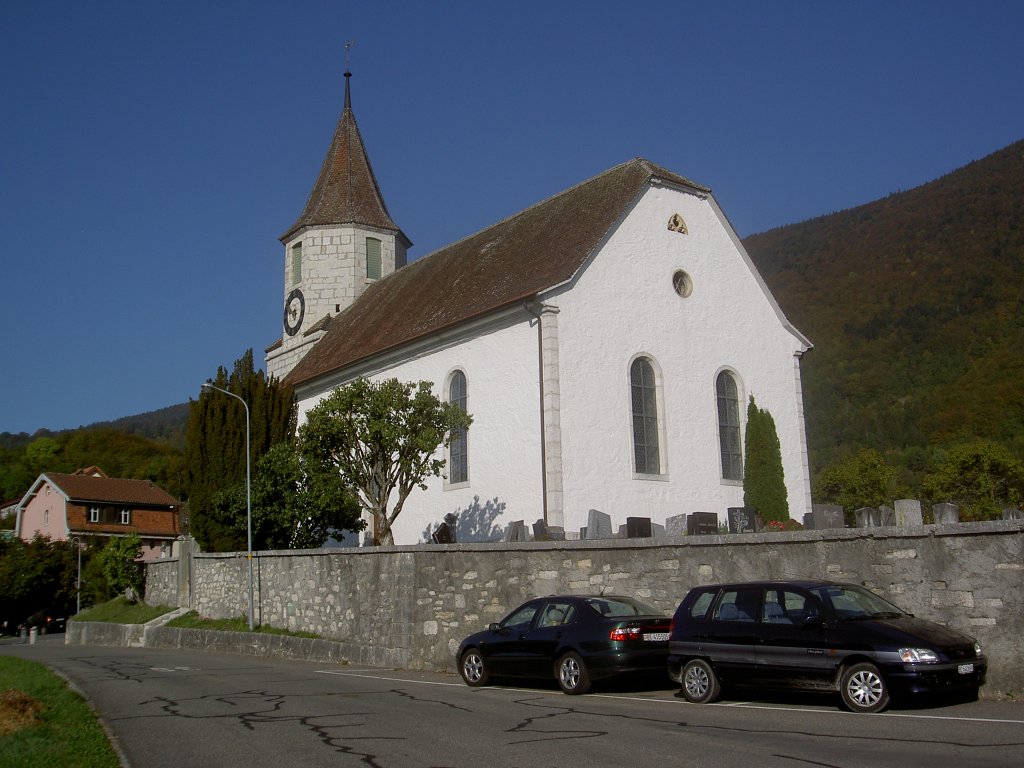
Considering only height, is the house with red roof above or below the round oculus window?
below

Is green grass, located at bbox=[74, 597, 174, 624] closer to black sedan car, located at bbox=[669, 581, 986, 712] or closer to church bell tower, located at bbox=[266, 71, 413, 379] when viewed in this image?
church bell tower, located at bbox=[266, 71, 413, 379]

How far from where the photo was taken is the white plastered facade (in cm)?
2344

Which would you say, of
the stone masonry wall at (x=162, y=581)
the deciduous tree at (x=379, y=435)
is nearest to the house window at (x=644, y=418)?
the deciduous tree at (x=379, y=435)

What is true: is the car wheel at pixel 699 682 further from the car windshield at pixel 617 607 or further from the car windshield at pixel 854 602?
the car windshield at pixel 854 602

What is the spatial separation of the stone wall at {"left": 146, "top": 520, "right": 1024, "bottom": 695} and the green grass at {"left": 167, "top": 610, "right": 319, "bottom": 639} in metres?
0.27

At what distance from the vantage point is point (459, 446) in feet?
88.0

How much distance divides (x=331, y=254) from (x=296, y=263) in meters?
2.13

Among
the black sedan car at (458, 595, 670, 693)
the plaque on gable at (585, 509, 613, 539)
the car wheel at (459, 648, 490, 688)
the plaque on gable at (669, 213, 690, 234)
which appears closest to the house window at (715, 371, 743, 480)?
the plaque on gable at (669, 213, 690, 234)

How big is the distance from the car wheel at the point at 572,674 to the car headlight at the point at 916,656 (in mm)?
4385

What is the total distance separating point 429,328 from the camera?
92.0 feet

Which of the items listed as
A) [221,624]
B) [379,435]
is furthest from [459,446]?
[221,624]

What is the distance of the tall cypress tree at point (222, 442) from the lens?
29.8 metres

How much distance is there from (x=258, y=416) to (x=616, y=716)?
21.0m

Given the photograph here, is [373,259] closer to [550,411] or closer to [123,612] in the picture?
[123,612]
